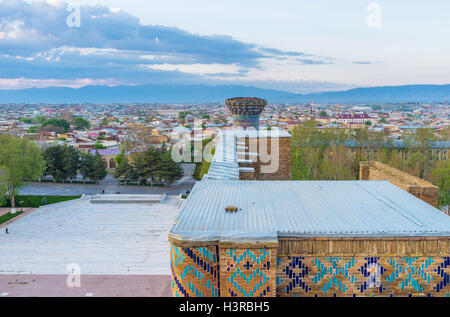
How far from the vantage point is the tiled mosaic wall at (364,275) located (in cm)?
358

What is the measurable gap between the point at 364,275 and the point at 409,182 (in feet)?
10.1

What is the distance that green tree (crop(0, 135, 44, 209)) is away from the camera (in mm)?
20266

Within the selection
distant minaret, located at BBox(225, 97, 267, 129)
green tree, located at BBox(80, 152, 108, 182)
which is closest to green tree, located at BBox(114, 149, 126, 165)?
green tree, located at BBox(80, 152, 108, 182)

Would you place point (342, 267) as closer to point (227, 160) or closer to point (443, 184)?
point (227, 160)

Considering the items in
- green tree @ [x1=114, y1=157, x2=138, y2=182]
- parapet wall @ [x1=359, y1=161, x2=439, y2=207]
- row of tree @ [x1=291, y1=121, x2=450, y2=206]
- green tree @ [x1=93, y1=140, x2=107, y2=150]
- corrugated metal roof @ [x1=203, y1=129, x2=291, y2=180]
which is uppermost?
corrugated metal roof @ [x1=203, y1=129, x2=291, y2=180]

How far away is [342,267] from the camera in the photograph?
3572 millimetres

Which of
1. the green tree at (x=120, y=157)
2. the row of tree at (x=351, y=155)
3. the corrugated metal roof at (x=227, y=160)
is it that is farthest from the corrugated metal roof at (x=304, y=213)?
the green tree at (x=120, y=157)

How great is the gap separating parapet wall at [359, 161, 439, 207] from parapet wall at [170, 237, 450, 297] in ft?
7.80

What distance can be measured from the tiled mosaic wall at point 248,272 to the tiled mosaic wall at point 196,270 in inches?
4.7

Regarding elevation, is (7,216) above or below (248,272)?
below

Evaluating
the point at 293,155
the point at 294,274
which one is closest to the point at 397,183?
the point at 294,274

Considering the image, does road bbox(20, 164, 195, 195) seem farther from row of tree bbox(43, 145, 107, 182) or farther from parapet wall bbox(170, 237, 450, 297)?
parapet wall bbox(170, 237, 450, 297)

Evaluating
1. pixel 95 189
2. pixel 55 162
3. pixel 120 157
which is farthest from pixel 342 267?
pixel 120 157

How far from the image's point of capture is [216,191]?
5.35m
